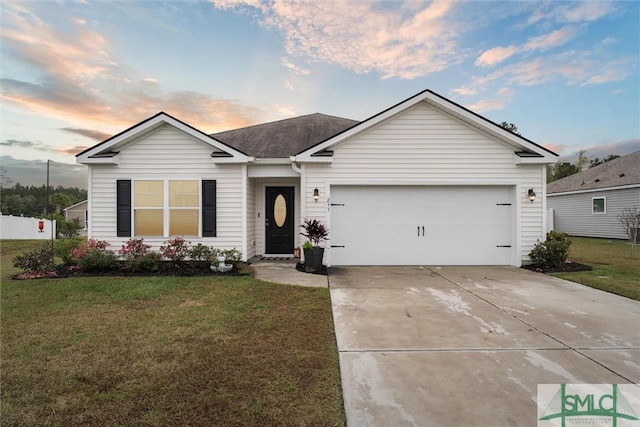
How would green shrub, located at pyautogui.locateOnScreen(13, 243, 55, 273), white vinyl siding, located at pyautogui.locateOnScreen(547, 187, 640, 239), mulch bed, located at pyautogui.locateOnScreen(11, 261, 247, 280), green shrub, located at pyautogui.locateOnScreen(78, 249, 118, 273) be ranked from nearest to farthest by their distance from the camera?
1. mulch bed, located at pyautogui.locateOnScreen(11, 261, 247, 280)
2. green shrub, located at pyautogui.locateOnScreen(13, 243, 55, 273)
3. green shrub, located at pyautogui.locateOnScreen(78, 249, 118, 273)
4. white vinyl siding, located at pyautogui.locateOnScreen(547, 187, 640, 239)

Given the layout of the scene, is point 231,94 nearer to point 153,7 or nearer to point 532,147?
point 153,7

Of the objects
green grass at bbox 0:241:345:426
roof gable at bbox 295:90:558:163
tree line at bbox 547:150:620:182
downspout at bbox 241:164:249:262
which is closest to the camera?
green grass at bbox 0:241:345:426

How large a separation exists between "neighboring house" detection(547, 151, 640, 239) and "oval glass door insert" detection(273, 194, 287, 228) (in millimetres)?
17702

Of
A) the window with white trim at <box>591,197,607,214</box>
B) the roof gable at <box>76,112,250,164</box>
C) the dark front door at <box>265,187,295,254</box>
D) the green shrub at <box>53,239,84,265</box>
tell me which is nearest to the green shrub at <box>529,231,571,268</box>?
the dark front door at <box>265,187,295,254</box>

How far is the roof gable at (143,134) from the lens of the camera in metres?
8.50

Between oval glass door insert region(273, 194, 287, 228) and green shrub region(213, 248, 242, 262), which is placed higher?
oval glass door insert region(273, 194, 287, 228)

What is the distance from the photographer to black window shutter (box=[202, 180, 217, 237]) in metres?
8.80

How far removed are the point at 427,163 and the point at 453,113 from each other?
152cm

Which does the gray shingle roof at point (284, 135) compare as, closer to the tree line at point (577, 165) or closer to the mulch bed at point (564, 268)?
the mulch bed at point (564, 268)

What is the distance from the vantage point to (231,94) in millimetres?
12531

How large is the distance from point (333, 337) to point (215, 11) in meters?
10.5

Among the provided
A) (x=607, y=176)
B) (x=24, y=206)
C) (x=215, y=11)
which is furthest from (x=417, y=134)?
(x=24, y=206)

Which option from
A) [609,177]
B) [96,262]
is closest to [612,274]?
[96,262]

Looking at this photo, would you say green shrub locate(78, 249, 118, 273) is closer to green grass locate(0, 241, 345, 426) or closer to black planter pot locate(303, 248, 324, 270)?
green grass locate(0, 241, 345, 426)
